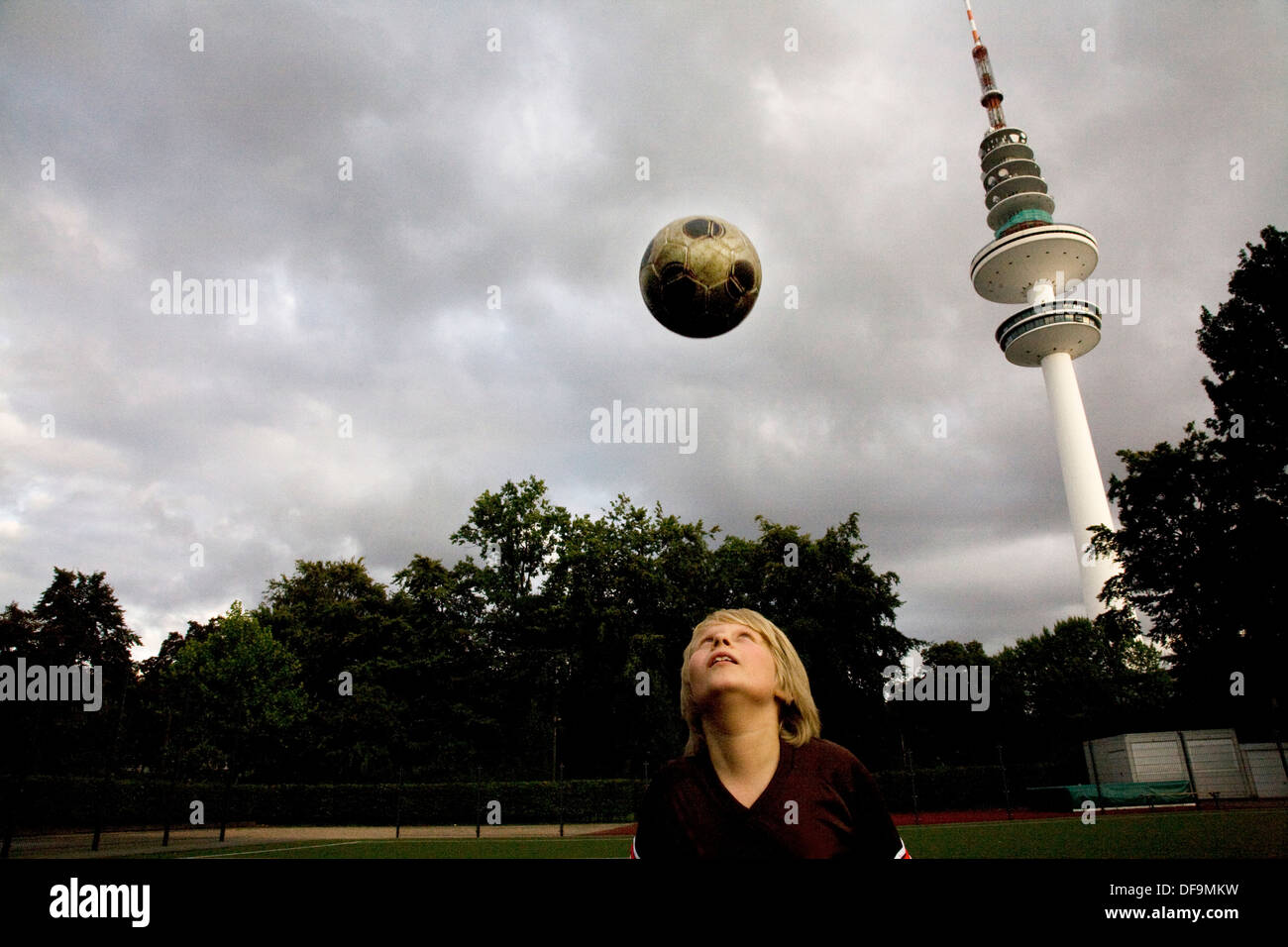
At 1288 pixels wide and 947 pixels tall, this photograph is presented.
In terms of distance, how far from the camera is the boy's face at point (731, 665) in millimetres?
2254

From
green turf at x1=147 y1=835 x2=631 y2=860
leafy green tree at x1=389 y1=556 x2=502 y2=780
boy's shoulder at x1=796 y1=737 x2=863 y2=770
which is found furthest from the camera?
leafy green tree at x1=389 y1=556 x2=502 y2=780

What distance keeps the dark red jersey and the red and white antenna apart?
102 m

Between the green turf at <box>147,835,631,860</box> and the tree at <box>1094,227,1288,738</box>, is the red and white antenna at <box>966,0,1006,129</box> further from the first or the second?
the green turf at <box>147,835,631,860</box>

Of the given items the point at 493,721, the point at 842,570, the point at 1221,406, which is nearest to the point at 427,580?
the point at 493,721

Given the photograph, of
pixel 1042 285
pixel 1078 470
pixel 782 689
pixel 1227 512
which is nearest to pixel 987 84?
pixel 1042 285

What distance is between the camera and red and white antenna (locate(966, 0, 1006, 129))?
86062 mm

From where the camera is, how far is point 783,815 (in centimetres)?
207

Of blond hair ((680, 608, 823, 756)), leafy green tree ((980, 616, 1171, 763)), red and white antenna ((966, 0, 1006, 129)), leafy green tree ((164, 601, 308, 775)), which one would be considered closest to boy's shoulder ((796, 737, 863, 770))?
blond hair ((680, 608, 823, 756))

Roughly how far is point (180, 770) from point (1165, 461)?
49.4 metres

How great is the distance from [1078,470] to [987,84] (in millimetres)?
48858

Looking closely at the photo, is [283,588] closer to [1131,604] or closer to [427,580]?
[427,580]

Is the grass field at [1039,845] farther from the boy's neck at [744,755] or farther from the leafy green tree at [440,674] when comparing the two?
the leafy green tree at [440,674]
